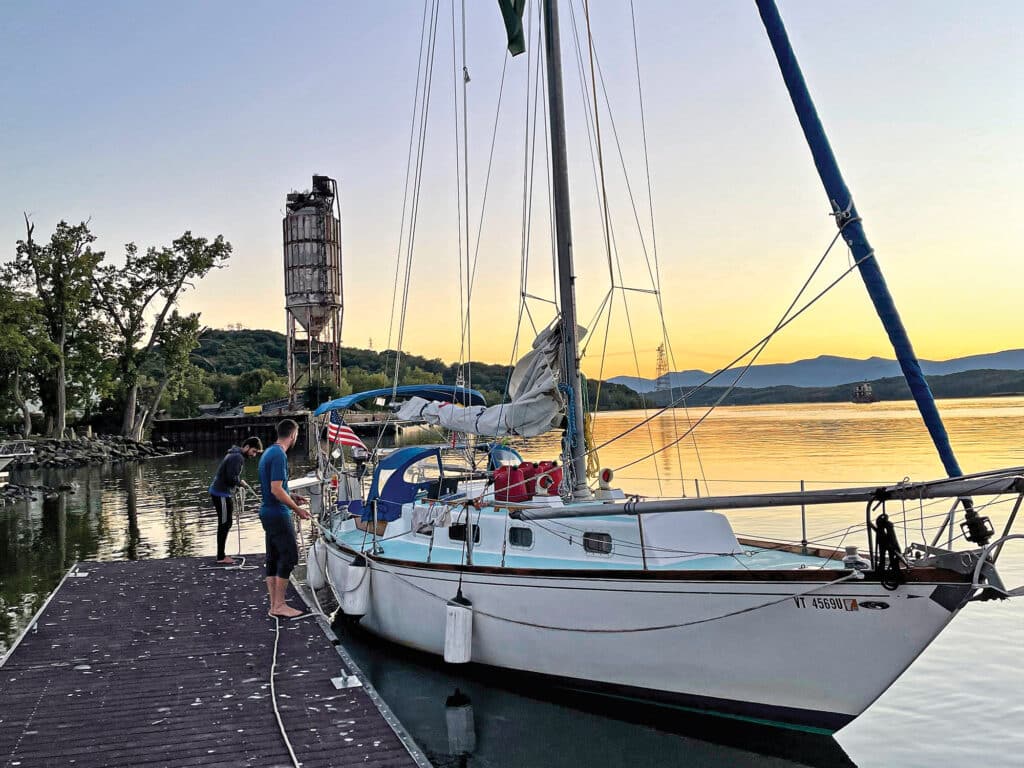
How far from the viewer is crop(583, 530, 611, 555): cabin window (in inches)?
371

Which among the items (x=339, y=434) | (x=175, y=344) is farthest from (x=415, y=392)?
(x=175, y=344)

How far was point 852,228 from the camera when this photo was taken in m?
7.10

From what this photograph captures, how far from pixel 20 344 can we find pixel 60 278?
344 inches

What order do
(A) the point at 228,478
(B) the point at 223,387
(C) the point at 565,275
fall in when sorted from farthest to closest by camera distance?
(B) the point at 223,387
(A) the point at 228,478
(C) the point at 565,275

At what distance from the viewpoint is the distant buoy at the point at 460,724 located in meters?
8.73

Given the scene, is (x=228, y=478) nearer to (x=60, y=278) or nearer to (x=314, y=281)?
(x=60, y=278)

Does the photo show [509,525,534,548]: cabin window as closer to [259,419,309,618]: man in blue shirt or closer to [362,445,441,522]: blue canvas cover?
[259,419,309,618]: man in blue shirt

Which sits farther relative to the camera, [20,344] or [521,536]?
[20,344]

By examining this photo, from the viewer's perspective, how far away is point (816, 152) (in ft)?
24.7

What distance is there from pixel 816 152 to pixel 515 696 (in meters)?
6.64

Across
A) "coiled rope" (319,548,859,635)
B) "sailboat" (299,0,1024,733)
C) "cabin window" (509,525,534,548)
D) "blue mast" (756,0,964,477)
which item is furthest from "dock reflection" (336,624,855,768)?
"blue mast" (756,0,964,477)

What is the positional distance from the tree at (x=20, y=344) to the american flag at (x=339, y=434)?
34.6 metres

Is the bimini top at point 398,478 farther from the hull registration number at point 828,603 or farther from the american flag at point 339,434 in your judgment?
the hull registration number at point 828,603

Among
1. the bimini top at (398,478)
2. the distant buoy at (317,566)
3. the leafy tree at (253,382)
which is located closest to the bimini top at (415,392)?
the bimini top at (398,478)
